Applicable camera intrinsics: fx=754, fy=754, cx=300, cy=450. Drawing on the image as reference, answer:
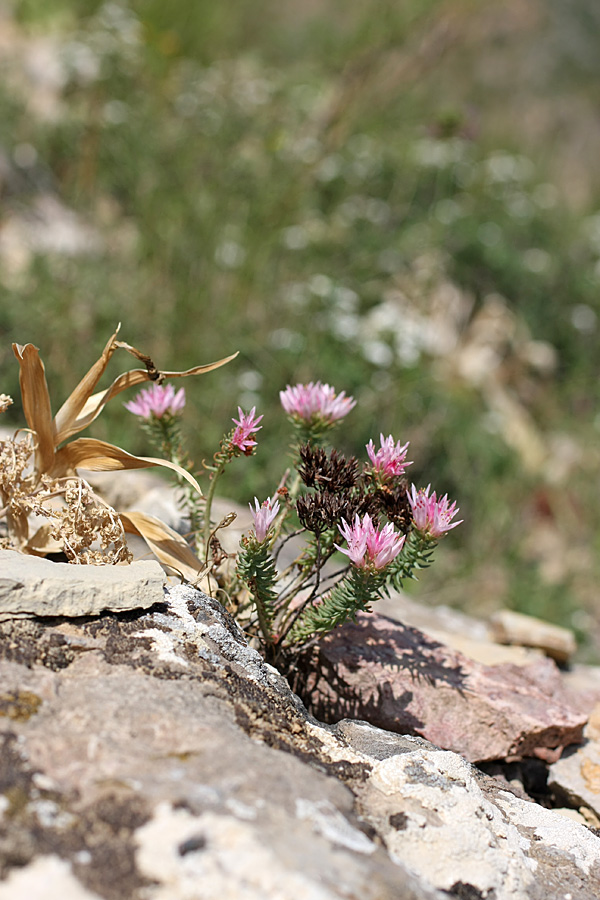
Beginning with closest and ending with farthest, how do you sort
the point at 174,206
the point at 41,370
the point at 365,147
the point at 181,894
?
the point at 181,894, the point at 41,370, the point at 174,206, the point at 365,147

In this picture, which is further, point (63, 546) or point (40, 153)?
point (40, 153)

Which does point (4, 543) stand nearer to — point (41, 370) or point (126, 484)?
point (41, 370)

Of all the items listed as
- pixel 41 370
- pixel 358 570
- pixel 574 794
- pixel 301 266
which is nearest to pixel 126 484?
pixel 41 370

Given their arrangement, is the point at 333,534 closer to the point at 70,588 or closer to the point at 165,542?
the point at 165,542

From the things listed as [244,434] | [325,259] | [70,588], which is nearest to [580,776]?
[244,434]

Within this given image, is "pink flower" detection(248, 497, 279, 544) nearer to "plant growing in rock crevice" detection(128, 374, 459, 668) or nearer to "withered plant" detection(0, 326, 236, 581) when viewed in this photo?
"plant growing in rock crevice" detection(128, 374, 459, 668)

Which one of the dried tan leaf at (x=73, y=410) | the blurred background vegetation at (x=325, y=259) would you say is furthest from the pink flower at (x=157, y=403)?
the blurred background vegetation at (x=325, y=259)

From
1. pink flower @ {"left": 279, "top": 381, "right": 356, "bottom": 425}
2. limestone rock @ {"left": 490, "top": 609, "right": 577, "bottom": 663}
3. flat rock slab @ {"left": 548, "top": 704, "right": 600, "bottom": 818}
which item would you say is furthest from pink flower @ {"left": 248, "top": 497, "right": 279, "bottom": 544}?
limestone rock @ {"left": 490, "top": 609, "right": 577, "bottom": 663}
